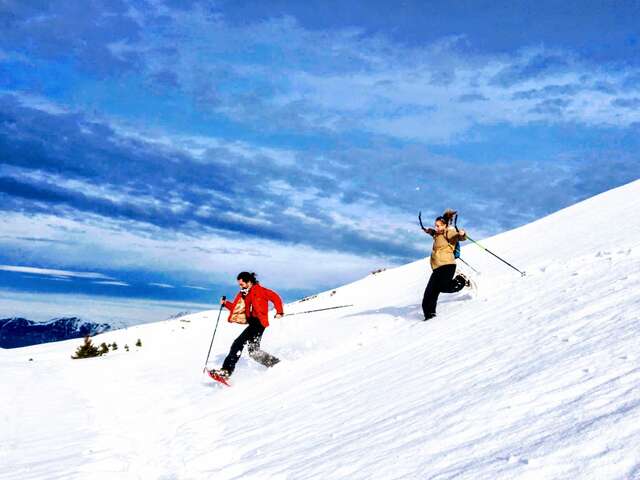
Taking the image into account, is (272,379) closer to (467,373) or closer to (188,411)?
(188,411)

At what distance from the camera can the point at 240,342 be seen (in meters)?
10.0

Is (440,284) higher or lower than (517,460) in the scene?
higher

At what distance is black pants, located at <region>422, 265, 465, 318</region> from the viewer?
10241mm

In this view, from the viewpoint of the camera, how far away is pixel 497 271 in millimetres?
13969

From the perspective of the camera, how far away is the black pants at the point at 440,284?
10.2m

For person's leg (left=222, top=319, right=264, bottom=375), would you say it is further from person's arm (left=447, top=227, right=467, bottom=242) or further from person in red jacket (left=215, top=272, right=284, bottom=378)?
person's arm (left=447, top=227, right=467, bottom=242)

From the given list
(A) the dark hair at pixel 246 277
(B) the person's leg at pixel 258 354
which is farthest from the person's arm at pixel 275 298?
(B) the person's leg at pixel 258 354

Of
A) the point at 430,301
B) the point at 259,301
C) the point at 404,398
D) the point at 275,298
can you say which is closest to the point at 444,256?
the point at 430,301

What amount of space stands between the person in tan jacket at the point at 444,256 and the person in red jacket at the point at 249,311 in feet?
9.30

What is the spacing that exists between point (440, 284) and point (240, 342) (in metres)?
3.70

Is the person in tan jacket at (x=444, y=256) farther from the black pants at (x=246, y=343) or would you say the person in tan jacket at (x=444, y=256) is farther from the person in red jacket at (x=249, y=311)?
the black pants at (x=246, y=343)

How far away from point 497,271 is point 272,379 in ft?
22.5

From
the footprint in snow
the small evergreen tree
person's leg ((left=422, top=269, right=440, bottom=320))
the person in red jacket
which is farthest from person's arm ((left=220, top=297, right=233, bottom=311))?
the small evergreen tree

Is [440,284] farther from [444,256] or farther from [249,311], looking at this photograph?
[249,311]
